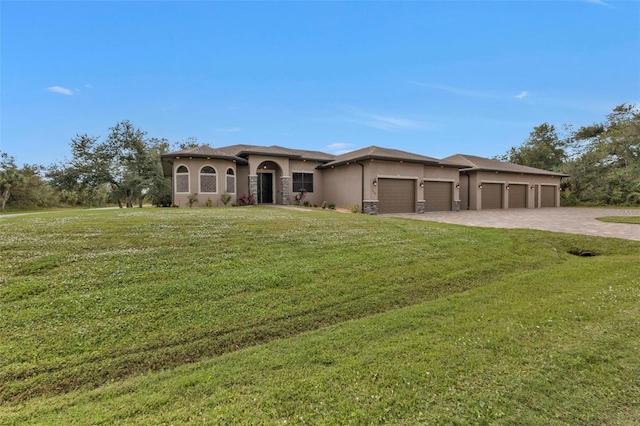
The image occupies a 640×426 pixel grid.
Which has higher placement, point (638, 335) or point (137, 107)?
point (137, 107)

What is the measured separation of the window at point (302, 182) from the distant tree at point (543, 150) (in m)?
28.7

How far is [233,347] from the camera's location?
10.4ft

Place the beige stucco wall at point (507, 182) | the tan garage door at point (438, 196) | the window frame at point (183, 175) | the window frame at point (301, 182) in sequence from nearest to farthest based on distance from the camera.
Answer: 1. the window frame at point (183, 175)
2. the tan garage door at point (438, 196)
3. the window frame at point (301, 182)
4. the beige stucco wall at point (507, 182)

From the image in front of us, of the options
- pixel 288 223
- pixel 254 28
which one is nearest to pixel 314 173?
pixel 254 28

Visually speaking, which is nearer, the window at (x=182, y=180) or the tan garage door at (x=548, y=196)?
the window at (x=182, y=180)

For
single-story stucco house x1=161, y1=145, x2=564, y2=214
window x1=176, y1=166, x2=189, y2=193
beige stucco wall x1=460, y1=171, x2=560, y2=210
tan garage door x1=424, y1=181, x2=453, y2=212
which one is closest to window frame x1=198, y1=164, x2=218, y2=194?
single-story stucco house x1=161, y1=145, x2=564, y2=214

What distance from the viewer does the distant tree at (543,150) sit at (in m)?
31.9

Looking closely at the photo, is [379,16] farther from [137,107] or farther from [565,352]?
[137,107]

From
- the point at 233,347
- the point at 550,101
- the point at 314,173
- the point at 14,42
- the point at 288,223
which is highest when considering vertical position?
the point at 550,101

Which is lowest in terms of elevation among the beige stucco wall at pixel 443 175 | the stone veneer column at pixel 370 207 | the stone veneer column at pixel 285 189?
the stone veneer column at pixel 370 207

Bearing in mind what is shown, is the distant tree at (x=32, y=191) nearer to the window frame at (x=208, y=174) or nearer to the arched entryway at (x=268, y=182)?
the window frame at (x=208, y=174)

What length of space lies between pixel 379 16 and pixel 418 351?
48.1 feet

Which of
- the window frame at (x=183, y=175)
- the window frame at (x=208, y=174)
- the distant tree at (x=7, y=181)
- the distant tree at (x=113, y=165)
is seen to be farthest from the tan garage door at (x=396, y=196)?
the distant tree at (x=7, y=181)

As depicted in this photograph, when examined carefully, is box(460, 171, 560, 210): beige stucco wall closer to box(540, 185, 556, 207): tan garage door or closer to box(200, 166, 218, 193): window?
box(540, 185, 556, 207): tan garage door
